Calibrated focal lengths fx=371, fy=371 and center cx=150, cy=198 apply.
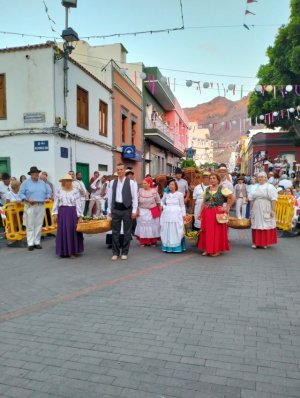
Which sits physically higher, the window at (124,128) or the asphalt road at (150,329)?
the window at (124,128)

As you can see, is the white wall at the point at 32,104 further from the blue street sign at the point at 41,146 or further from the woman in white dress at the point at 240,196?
the woman in white dress at the point at 240,196

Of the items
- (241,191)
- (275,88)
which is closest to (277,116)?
(275,88)

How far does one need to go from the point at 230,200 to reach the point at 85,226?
10.0 ft

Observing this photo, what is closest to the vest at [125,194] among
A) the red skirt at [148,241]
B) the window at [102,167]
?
the red skirt at [148,241]

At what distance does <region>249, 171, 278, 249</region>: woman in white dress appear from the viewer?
338 inches

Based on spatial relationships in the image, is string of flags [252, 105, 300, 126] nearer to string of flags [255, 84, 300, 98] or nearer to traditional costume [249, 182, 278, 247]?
string of flags [255, 84, 300, 98]

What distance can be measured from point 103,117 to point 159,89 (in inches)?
390

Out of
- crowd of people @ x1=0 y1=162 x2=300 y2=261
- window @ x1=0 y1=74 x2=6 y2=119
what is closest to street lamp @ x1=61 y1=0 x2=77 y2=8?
window @ x1=0 y1=74 x2=6 y2=119

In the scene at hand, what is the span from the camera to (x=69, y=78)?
13422 mm

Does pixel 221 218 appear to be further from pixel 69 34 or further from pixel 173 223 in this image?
pixel 69 34

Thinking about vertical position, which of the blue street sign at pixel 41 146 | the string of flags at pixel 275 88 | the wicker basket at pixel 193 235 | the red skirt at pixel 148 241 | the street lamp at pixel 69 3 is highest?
the street lamp at pixel 69 3

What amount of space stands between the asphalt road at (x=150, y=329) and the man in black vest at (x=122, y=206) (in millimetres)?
598

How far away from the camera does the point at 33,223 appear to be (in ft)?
28.3

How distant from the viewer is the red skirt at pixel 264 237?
8.63 metres
